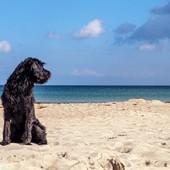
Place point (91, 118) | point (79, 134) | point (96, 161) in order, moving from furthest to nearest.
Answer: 1. point (91, 118)
2. point (79, 134)
3. point (96, 161)

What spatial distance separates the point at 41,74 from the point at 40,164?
1.95 meters

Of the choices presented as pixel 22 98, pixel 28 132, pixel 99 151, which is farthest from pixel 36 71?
pixel 99 151

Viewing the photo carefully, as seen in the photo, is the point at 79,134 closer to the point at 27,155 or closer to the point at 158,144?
the point at 158,144

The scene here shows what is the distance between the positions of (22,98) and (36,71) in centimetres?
52

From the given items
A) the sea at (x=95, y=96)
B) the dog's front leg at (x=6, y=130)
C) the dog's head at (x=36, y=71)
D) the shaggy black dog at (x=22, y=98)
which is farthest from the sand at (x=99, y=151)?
the sea at (x=95, y=96)

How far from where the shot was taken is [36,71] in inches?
302

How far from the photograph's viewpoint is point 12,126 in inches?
312

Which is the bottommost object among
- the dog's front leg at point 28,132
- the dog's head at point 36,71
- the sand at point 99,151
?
→ the sand at point 99,151

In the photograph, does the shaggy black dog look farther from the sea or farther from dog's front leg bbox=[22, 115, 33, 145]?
the sea

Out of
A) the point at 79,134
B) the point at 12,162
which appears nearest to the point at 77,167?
A: the point at 12,162

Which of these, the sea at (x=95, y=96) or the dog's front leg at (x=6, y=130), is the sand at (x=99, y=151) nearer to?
the dog's front leg at (x=6, y=130)

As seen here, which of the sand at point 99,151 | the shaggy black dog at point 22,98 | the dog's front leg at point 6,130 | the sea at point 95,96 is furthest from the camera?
the sea at point 95,96

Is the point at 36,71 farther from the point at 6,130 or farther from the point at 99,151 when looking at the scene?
the point at 99,151

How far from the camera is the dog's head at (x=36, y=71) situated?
302 inches
